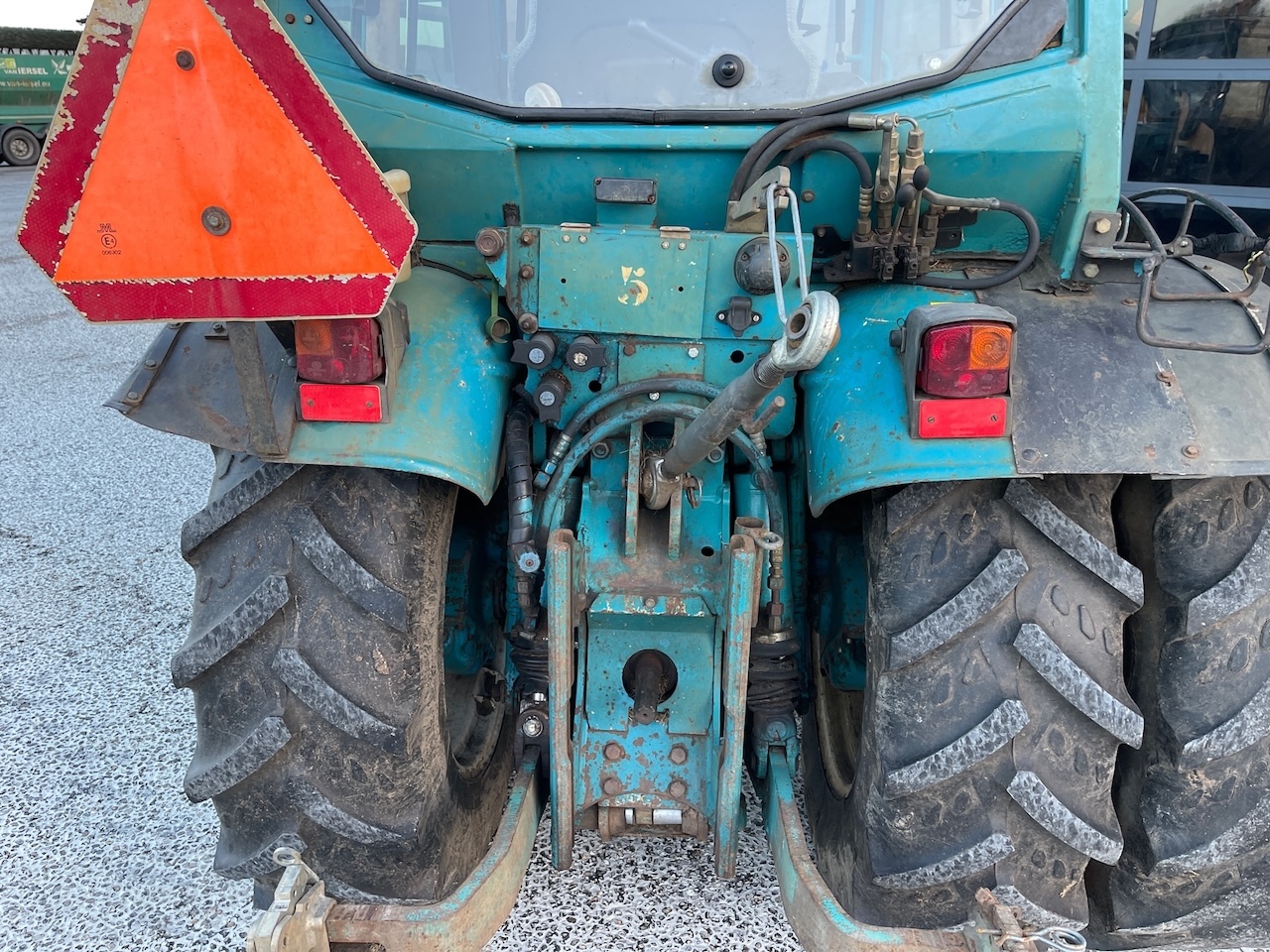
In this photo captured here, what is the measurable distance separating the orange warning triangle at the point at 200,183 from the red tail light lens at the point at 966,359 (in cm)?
84

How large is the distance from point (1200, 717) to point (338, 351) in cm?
160

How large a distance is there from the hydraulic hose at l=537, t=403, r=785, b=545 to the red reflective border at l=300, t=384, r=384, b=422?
0.45m

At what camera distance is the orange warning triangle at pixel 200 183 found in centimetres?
111

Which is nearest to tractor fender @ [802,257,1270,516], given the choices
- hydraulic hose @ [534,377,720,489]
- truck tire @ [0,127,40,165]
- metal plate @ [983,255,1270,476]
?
metal plate @ [983,255,1270,476]

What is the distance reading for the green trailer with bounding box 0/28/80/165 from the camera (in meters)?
15.5

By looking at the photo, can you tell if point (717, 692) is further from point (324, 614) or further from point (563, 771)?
point (324, 614)

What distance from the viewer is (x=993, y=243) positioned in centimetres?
198

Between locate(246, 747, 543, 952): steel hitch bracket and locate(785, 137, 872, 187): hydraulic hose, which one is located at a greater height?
locate(785, 137, 872, 187): hydraulic hose

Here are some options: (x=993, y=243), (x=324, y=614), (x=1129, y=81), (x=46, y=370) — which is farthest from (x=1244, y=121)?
(x=46, y=370)

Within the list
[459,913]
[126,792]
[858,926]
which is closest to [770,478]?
[858,926]

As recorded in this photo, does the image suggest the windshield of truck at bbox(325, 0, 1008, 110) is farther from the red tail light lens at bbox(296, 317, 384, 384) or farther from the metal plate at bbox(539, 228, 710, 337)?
the red tail light lens at bbox(296, 317, 384, 384)

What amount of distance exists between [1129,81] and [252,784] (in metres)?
7.06

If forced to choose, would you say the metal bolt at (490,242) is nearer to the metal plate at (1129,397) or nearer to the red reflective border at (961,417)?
the red reflective border at (961,417)

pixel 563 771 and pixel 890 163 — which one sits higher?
pixel 890 163
